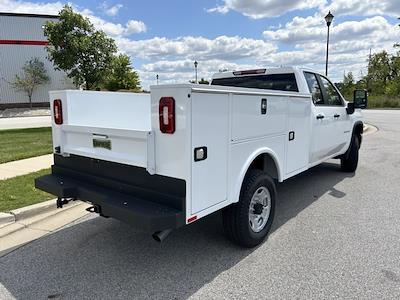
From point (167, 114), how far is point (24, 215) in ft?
9.67

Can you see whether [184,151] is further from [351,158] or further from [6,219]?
[351,158]

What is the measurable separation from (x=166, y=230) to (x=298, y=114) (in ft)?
8.08

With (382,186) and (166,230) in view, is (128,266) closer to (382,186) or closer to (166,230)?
(166,230)

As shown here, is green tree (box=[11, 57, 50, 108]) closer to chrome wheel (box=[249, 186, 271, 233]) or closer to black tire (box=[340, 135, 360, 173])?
black tire (box=[340, 135, 360, 173])

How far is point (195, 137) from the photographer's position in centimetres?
284

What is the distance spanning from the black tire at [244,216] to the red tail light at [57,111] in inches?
83.1

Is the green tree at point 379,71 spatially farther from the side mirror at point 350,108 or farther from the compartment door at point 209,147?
the compartment door at point 209,147

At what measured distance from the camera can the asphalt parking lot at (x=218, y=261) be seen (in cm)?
301

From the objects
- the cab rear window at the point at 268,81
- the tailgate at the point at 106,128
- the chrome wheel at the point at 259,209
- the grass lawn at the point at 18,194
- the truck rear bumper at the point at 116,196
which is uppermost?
the cab rear window at the point at 268,81

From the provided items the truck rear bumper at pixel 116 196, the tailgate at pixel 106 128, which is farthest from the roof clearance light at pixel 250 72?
the truck rear bumper at pixel 116 196

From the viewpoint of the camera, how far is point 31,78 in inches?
1419

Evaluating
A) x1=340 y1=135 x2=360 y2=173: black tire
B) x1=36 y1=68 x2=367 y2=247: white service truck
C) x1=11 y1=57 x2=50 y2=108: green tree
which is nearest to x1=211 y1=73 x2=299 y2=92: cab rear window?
x1=36 y1=68 x2=367 y2=247: white service truck

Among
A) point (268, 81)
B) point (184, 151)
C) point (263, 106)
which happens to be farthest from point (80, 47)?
point (184, 151)

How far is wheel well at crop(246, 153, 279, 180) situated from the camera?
3986 mm
